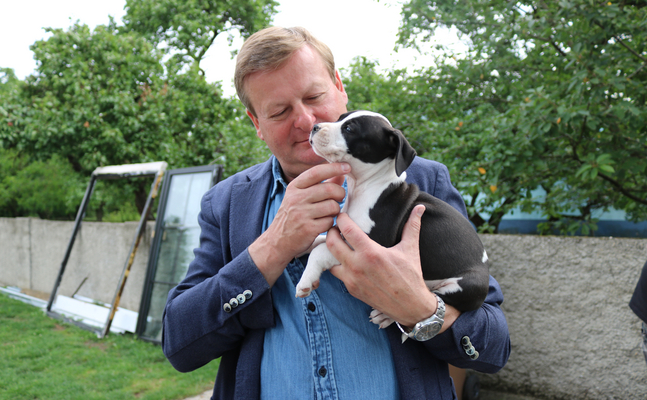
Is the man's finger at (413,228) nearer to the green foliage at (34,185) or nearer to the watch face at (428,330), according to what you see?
the watch face at (428,330)

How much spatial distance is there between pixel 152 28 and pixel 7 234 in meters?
10.1

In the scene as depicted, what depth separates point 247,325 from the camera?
1.78 metres

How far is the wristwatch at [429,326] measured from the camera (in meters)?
1.54

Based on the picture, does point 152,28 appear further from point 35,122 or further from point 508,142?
point 508,142

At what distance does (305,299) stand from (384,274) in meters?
0.39

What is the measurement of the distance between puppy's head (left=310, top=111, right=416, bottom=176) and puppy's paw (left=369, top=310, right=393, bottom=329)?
57 centimetres

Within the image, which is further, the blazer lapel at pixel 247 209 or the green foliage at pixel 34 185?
the green foliage at pixel 34 185

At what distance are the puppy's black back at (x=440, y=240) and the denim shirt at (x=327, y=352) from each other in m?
0.32

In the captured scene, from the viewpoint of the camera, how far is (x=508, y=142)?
4.34 m

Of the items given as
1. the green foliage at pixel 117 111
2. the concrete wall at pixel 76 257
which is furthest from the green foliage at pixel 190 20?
the concrete wall at pixel 76 257

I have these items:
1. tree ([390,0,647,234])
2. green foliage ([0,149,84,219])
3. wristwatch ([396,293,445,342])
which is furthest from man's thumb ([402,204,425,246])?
green foliage ([0,149,84,219])

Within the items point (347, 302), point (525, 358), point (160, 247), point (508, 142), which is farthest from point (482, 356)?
point (160, 247)

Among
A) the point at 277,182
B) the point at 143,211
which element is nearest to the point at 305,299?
the point at 277,182

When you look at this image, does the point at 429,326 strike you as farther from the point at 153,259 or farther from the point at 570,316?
the point at 153,259
